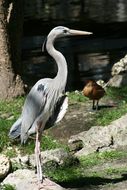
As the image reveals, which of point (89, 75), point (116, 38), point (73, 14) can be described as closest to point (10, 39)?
point (89, 75)

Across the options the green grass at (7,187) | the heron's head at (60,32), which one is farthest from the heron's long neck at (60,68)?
the green grass at (7,187)

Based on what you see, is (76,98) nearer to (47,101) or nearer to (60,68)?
(47,101)

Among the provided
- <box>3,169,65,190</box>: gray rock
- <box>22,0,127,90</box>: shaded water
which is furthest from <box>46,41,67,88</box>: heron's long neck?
<box>22,0,127,90</box>: shaded water

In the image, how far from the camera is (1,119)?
32.5 feet

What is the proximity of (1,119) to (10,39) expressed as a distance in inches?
80.3

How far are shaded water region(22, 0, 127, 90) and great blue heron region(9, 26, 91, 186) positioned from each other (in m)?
9.42

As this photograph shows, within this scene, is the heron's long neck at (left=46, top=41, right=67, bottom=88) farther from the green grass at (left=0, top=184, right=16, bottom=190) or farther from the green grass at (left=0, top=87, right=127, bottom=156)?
the green grass at (left=0, top=87, right=127, bottom=156)

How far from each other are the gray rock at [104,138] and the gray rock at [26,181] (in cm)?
188

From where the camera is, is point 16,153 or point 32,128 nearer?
point 32,128

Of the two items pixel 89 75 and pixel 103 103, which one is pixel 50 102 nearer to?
pixel 103 103

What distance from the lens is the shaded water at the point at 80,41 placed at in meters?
18.5

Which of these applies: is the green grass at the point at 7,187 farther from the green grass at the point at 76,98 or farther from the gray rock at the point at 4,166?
the green grass at the point at 76,98

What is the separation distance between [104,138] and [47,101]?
2.04 m

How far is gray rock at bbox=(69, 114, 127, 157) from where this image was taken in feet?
28.0
